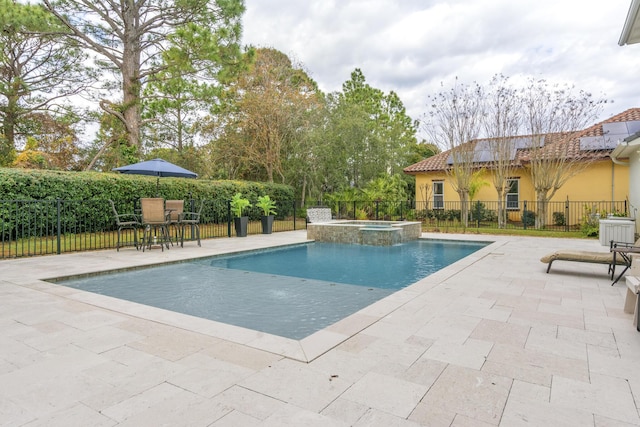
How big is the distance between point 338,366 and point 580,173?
17.2 metres

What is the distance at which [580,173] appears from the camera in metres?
15.4

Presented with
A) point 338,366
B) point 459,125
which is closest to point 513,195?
point 459,125

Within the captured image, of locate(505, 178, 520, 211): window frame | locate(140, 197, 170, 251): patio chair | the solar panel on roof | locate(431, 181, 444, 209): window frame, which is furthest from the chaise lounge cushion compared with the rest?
locate(431, 181, 444, 209): window frame

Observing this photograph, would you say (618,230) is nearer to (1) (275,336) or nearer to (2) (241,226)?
(1) (275,336)

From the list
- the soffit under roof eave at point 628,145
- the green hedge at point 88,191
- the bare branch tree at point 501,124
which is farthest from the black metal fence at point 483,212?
the green hedge at point 88,191

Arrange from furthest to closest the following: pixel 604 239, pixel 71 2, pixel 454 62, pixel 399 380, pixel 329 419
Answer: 1. pixel 454 62
2. pixel 71 2
3. pixel 604 239
4. pixel 399 380
5. pixel 329 419

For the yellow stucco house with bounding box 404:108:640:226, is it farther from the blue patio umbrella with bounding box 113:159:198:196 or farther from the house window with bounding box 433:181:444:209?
the blue patio umbrella with bounding box 113:159:198:196

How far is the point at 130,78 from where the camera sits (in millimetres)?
13773

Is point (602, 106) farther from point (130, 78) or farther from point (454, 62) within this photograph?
point (130, 78)

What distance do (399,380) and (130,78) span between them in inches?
599

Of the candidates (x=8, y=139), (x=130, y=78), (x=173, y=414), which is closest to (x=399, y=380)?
(x=173, y=414)

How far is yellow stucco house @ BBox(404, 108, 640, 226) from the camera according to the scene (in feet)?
48.2

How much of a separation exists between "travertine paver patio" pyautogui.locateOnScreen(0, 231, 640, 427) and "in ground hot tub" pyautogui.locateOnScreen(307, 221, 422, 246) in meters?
5.89

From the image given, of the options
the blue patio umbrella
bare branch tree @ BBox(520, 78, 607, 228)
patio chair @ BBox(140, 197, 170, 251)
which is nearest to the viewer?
patio chair @ BBox(140, 197, 170, 251)
